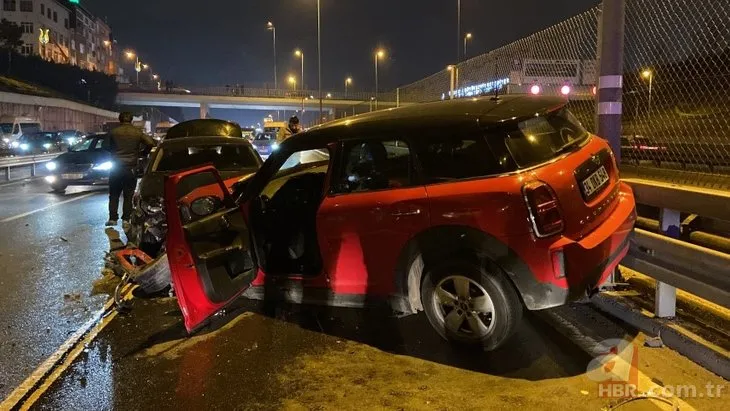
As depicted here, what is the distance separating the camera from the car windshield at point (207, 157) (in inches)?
359

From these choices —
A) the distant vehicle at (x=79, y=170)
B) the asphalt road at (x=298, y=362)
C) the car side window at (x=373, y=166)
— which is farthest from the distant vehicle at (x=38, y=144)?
the car side window at (x=373, y=166)

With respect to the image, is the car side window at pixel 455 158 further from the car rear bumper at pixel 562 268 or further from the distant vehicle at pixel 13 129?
the distant vehicle at pixel 13 129

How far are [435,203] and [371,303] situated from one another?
1026 mm

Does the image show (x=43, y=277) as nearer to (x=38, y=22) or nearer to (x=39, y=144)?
(x=39, y=144)

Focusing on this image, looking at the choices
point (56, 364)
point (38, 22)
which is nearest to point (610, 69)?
point (56, 364)

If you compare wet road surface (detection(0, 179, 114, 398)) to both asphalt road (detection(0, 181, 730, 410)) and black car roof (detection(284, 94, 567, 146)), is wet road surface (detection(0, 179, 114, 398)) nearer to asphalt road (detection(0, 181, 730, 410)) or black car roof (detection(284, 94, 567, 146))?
asphalt road (detection(0, 181, 730, 410))

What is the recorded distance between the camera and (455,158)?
4250 millimetres

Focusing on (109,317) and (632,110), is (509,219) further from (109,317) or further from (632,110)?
(632,110)

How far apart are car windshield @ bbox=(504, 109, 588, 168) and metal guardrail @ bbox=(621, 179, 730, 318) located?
814 mm

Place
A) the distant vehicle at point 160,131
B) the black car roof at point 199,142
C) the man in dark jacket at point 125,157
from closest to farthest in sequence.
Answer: the black car roof at point 199,142 < the man in dark jacket at point 125,157 < the distant vehicle at point 160,131

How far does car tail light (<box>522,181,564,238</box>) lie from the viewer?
384cm

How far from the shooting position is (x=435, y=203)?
418 centimetres

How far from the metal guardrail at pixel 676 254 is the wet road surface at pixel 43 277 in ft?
15.2

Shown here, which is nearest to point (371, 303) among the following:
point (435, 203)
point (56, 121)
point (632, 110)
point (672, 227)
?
point (435, 203)
